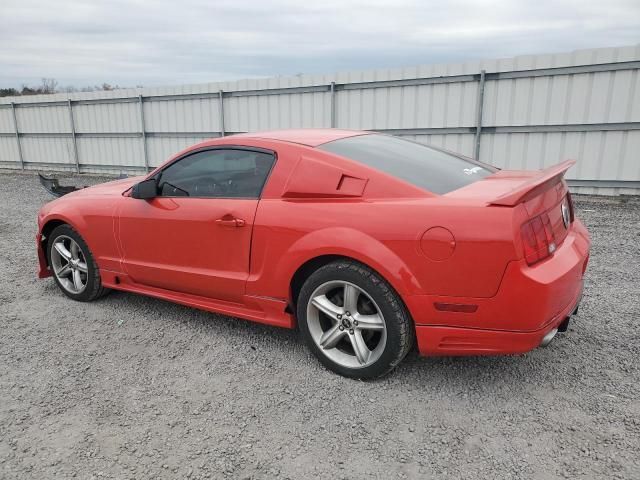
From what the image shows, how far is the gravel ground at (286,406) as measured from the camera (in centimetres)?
223

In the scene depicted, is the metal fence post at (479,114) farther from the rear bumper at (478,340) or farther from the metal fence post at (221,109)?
the rear bumper at (478,340)

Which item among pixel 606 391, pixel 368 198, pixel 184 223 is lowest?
pixel 606 391

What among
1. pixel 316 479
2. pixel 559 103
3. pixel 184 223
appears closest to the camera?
pixel 316 479

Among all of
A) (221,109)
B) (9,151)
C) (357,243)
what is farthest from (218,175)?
(9,151)

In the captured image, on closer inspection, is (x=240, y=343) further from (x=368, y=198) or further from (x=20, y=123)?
(x=20, y=123)

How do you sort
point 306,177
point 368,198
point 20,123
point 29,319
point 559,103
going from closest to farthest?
1. point 368,198
2. point 306,177
3. point 29,319
4. point 559,103
5. point 20,123

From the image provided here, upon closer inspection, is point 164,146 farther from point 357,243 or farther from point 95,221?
point 357,243

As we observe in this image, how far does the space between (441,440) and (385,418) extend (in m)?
0.31

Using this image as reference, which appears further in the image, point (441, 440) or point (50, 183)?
point (50, 183)

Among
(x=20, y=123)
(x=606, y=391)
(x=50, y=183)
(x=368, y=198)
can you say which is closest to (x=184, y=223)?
(x=368, y=198)

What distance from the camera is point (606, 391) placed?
2.71m

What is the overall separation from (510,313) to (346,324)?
0.93 metres

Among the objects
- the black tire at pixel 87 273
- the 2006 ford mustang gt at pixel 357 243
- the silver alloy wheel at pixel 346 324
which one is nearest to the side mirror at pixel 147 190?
the 2006 ford mustang gt at pixel 357 243

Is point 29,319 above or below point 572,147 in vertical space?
below
